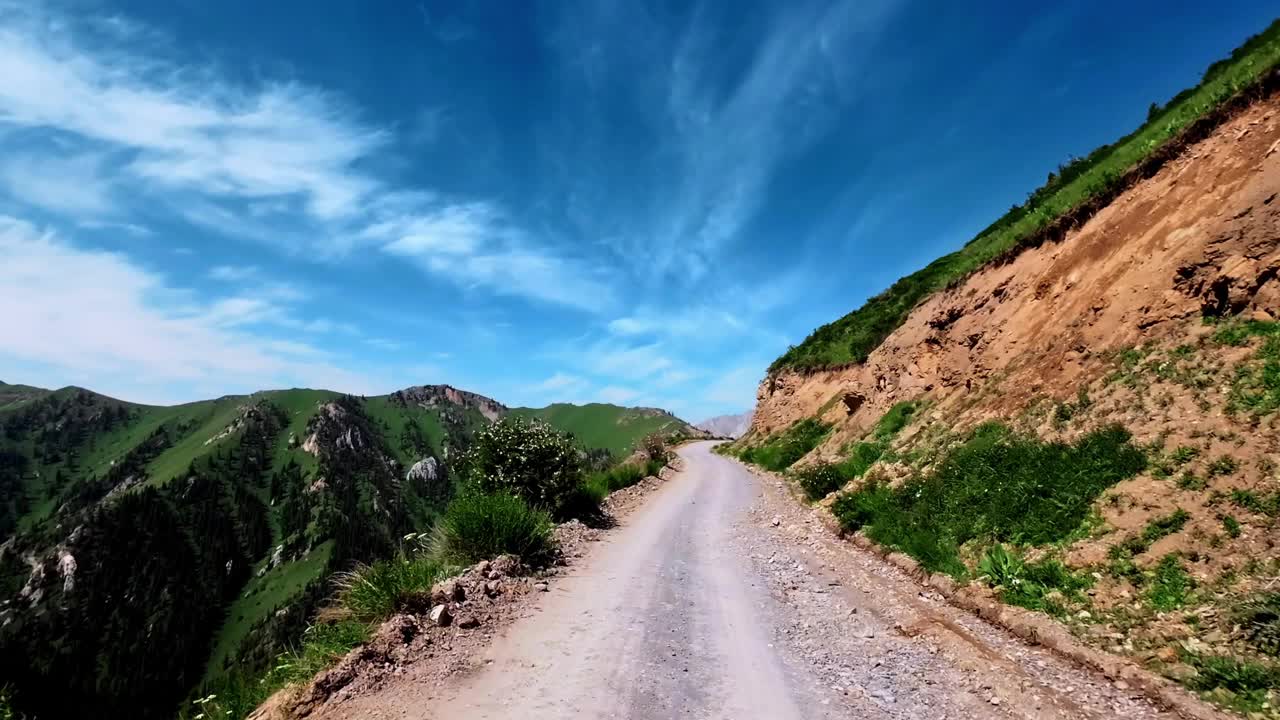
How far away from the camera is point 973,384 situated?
17.3 metres

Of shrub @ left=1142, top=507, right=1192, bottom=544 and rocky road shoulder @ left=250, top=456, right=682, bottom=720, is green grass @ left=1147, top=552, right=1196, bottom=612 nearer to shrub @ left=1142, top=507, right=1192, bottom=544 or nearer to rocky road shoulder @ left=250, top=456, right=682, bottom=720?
shrub @ left=1142, top=507, right=1192, bottom=544

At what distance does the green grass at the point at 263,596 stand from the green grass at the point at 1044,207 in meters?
148

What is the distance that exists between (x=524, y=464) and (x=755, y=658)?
1046 centimetres

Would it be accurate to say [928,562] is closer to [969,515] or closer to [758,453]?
[969,515]

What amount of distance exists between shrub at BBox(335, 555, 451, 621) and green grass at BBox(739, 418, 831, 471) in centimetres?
2421

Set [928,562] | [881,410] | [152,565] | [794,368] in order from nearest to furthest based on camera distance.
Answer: [928,562] → [881,410] → [794,368] → [152,565]

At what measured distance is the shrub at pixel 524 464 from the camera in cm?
1612

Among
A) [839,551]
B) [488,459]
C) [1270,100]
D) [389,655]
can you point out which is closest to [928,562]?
[839,551]

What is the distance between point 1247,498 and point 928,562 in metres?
4.38

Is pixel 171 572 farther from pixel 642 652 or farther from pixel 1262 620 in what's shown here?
pixel 1262 620

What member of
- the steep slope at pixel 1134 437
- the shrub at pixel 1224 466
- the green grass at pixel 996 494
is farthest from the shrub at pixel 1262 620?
the green grass at pixel 996 494

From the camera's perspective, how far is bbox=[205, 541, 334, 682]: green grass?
130500mm

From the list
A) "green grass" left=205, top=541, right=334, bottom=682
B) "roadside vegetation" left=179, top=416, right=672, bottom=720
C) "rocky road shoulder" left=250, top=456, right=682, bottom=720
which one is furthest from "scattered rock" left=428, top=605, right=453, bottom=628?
"green grass" left=205, top=541, right=334, bottom=682

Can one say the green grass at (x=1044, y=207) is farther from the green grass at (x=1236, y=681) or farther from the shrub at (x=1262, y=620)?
the green grass at (x=1236, y=681)
